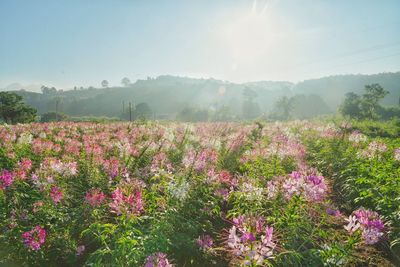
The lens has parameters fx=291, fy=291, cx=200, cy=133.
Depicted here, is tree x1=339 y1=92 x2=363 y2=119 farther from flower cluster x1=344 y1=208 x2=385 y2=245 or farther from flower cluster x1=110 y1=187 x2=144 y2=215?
flower cluster x1=110 y1=187 x2=144 y2=215

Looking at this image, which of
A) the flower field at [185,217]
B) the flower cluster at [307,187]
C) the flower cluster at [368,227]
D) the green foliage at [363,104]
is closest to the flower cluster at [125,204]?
the flower field at [185,217]

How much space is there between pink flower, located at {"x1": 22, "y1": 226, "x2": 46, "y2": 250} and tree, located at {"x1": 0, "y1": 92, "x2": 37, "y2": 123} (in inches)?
1447

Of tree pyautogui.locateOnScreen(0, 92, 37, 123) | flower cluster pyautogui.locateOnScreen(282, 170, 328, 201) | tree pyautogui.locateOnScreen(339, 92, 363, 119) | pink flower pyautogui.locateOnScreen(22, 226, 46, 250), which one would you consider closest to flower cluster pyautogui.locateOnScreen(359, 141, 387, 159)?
flower cluster pyautogui.locateOnScreen(282, 170, 328, 201)

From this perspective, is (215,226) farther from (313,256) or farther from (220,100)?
(220,100)

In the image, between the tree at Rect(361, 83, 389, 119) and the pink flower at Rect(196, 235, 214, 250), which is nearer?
the pink flower at Rect(196, 235, 214, 250)

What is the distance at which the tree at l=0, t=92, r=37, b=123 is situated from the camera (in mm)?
34719

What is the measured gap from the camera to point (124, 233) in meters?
3.12

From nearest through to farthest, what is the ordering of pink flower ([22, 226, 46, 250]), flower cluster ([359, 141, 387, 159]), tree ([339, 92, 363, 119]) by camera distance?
pink flower ([22, 226, 46, 250]) < flower cluster ([359, 141, 387, 159]) < tree ([339, 92, 363, 119])

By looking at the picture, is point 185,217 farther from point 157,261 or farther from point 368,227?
point 368,227

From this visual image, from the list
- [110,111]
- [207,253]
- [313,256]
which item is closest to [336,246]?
[313,256]

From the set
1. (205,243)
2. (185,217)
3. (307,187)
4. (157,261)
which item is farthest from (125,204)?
(307,187)

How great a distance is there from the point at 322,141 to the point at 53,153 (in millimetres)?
8205

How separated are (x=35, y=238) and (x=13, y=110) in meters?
38.3

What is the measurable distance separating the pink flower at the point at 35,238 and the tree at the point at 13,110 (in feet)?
121
